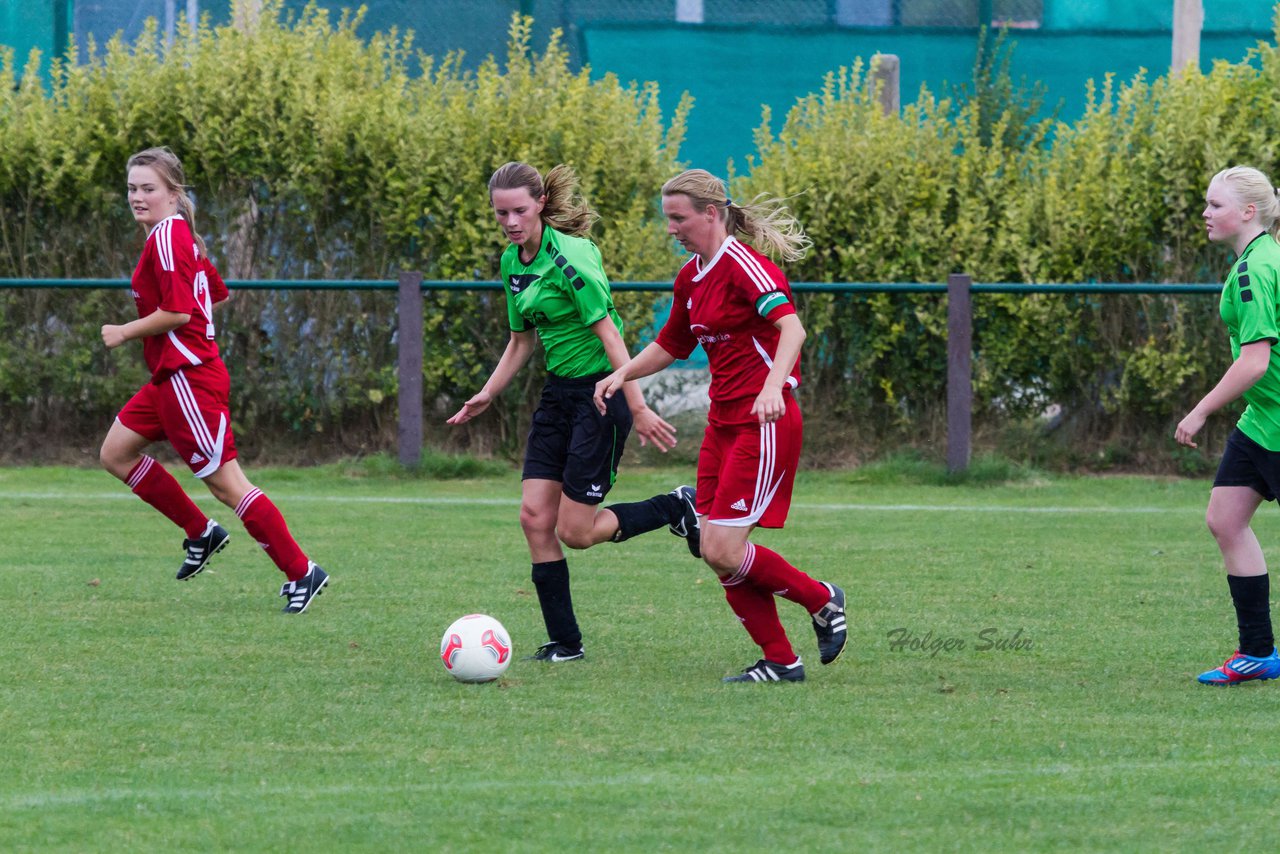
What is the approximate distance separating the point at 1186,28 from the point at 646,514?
14.6 metres

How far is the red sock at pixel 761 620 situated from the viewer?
223 inches

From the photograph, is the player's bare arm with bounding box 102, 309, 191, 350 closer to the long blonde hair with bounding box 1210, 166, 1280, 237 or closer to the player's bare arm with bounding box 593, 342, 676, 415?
the player's bare arm with bounding box 593, 342, 676, 415

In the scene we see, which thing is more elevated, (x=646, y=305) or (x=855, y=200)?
(x=855, y=200)

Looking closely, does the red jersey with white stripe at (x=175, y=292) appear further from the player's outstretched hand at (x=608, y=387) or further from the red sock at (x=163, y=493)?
the player's outstretched hand at (x=608, y=387)

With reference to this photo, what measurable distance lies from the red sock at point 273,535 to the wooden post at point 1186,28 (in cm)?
1475

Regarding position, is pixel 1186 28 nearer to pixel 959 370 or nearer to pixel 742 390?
pixel 959 370

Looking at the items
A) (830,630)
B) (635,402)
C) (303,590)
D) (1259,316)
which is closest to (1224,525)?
(1259,316)

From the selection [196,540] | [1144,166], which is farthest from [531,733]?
[1144,166]

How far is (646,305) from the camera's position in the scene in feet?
42.5

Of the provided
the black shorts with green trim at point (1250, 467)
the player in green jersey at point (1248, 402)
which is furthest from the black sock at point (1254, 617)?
the black shorts with green trim at point (1250, 467)

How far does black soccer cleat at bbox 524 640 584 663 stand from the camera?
6.03 meters

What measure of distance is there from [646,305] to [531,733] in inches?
328

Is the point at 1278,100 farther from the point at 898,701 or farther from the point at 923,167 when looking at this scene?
the point at 898,701

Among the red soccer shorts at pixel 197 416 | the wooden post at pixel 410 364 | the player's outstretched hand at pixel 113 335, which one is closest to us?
the player's outstretched hand at pixel 113 335
